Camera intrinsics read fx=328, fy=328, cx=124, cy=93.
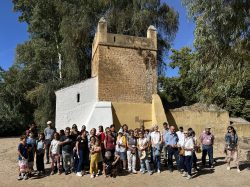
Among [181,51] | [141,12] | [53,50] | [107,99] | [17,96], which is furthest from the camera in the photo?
[181,51]

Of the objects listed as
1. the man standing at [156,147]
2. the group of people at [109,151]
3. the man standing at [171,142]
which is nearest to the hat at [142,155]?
the group of people at [109,151]

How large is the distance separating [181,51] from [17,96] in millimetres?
15509

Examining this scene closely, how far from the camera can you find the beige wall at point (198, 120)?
1922 cm

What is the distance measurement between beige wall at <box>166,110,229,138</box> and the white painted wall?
4.07 m

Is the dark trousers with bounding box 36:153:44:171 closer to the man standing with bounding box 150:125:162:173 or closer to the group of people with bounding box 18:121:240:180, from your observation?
the group of people with bounding box 18:121:240:180

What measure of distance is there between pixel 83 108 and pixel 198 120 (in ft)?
22.2

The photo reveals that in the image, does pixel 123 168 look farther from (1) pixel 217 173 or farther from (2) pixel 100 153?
(1) pixel 217 173

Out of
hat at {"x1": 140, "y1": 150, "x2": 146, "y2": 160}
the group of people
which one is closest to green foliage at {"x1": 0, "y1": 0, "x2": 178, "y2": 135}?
the group of people

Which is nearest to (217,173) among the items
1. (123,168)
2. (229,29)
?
(123,168)

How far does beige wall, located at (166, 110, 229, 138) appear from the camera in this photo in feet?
63.1

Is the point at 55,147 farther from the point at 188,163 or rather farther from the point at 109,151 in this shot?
the point at 188,163

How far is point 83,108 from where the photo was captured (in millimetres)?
18156

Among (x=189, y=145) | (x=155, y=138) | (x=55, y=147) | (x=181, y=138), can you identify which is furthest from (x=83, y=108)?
(x=189, y=145)

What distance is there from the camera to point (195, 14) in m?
11.4
